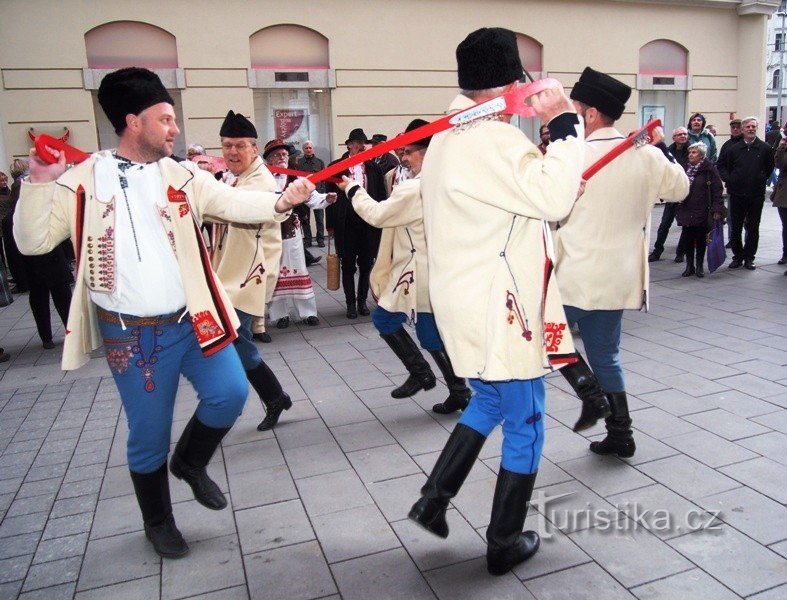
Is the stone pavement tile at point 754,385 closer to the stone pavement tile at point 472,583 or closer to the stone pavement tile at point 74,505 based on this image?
the stone pavement tile at point 472,583

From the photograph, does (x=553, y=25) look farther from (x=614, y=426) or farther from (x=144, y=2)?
(x=614, y=426)

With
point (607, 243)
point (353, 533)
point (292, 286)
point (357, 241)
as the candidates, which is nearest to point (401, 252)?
point (607, 243)

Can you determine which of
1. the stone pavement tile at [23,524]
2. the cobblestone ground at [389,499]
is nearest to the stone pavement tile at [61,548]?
the cobblestone ground at [389,499]

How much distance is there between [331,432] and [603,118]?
234cm

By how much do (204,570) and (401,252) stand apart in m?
2.27

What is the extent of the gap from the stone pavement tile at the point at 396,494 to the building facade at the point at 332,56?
9.27m

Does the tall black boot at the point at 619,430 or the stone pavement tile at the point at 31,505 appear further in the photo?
the tall black boot at the point at 619,430

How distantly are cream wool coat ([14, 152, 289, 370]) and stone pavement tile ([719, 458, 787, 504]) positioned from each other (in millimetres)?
2465

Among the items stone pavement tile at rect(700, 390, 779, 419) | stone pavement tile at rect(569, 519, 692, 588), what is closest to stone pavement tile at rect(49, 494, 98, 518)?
stone pavement tile at rect(569, 519, 692, 588)

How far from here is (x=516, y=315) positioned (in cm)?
249

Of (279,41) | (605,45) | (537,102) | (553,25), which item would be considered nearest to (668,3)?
(605,45)

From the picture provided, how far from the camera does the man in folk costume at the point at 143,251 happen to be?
2684 mm

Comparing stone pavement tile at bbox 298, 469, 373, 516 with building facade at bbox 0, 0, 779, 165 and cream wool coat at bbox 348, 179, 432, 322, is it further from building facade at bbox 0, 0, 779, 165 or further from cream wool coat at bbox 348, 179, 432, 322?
building facade at bbox 0, 0, 779, 165

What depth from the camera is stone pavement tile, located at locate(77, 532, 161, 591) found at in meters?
2.84
